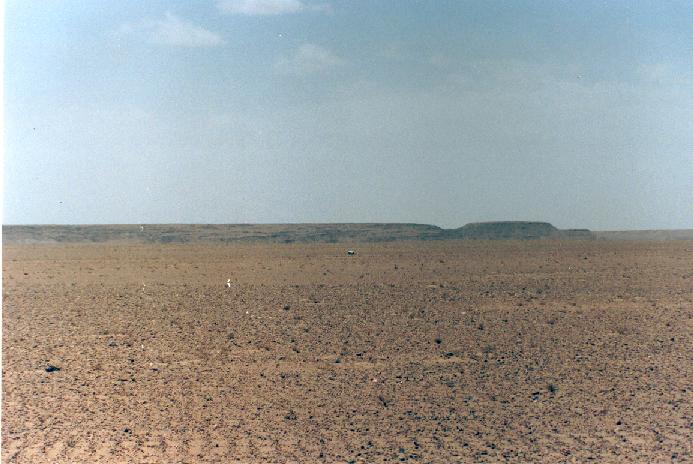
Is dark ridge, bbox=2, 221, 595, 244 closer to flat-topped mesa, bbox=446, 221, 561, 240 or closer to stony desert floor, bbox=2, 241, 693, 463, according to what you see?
flat-topped mesa, bbox=446, 221, 561, 240

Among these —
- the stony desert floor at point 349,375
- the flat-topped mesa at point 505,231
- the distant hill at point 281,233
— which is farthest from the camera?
the flat-topped mesa at point 505,231

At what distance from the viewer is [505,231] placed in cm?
7431

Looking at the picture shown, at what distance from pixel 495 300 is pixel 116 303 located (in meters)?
9.24

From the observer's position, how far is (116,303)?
18.5 meters

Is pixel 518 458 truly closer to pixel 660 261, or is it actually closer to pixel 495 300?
pixel 495 300

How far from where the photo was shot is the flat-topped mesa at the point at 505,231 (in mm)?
72312

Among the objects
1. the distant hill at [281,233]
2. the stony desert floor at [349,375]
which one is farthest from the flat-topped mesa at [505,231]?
the stony desert floor at [349,375]

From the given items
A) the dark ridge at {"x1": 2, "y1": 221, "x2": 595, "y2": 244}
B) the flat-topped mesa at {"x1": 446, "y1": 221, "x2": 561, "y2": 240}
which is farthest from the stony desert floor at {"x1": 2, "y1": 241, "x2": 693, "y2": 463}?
the flat-topped mesa at {"x1": 446, "y1": 221, "x2": 561, "y2": 240}

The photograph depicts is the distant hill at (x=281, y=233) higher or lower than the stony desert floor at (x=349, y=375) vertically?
higher

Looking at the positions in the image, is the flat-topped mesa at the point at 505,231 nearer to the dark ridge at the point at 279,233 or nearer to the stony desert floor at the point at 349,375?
the dark ridge at the point at 279,233

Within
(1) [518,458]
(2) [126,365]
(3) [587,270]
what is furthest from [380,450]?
(3) [587,270]

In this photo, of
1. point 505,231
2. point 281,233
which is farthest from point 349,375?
point 505,231

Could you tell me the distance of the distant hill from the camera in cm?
6650

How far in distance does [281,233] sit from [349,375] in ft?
190
